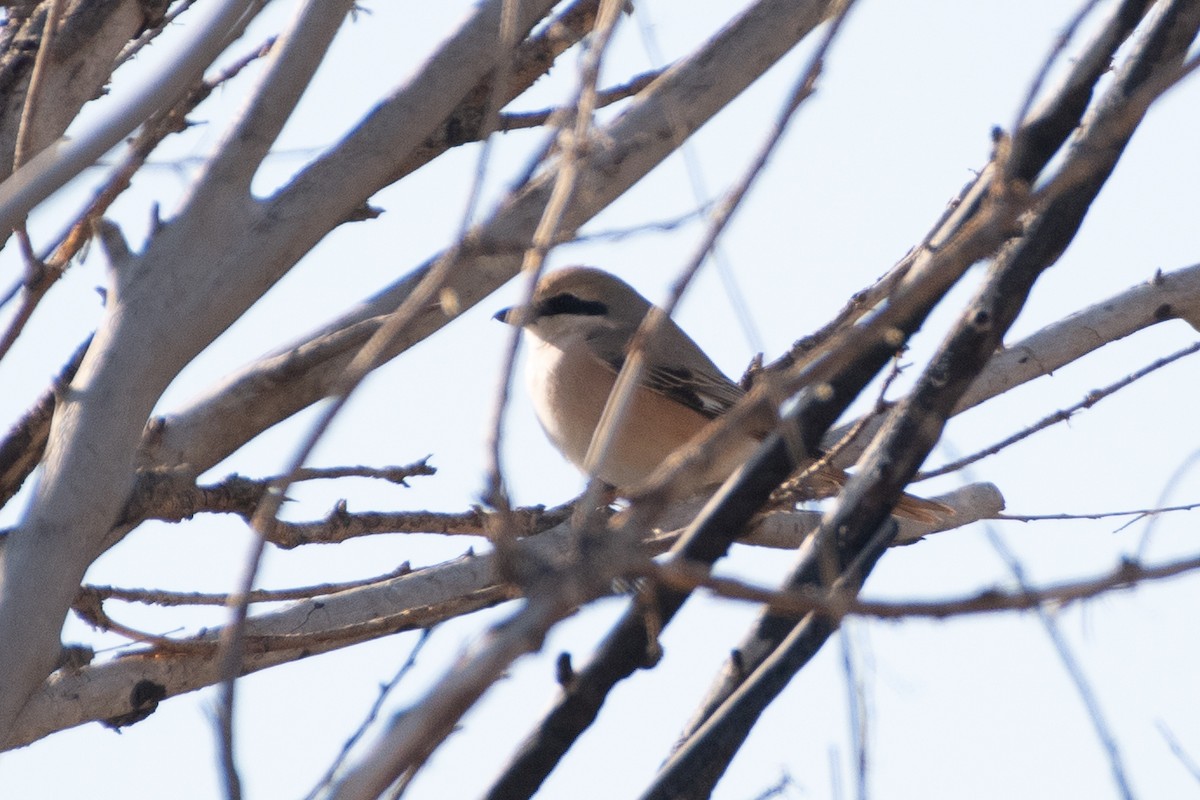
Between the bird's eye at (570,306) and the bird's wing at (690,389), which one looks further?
the bird's eye at (570,306)

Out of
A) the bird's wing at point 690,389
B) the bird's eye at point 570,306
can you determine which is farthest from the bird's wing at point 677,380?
the bird's eye at point 570,306

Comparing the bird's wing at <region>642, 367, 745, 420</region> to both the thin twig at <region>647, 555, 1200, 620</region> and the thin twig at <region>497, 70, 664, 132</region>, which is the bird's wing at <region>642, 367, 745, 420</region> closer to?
the thin twig at <region>497, 70, 664, 132</region>

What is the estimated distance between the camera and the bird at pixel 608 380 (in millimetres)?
5777

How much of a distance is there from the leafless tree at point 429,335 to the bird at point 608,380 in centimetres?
155

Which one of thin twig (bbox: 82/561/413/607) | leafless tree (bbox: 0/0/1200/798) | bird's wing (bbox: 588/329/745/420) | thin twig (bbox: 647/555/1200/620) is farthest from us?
bird's wing (bbox: 588/329/745/420)

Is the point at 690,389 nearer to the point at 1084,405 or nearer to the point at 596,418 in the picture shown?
the point at 596,418

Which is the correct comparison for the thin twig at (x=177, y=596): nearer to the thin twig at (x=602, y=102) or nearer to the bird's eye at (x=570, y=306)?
the thin twig at (x=602, y=102)

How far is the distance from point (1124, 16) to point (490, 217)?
973mm

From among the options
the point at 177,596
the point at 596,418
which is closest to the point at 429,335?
the point at 177,596

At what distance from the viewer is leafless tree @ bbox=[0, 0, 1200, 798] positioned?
1419 millimetres

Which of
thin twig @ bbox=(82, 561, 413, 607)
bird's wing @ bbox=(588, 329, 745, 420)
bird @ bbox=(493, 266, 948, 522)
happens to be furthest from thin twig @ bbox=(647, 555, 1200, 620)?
bird's wing @ bbox=(588, 329, 745, 420)

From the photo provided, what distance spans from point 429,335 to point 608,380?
2.77 meters

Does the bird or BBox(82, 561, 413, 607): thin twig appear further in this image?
the bird

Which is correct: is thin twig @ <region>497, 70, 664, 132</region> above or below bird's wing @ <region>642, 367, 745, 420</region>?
below
